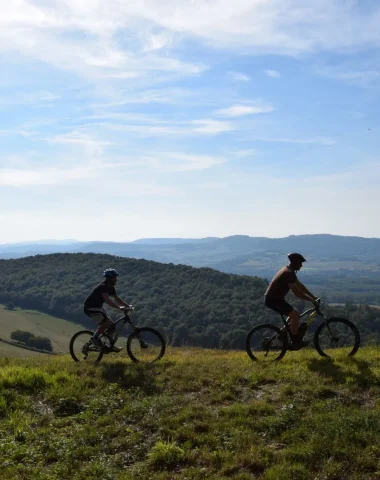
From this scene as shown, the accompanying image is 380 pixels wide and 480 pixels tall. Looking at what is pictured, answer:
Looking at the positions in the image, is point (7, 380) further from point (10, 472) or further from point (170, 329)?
point (170, 329)

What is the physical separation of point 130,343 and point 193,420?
4.59 metres

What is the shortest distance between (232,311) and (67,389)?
63.5m

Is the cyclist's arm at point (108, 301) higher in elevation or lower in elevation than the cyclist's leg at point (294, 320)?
higher

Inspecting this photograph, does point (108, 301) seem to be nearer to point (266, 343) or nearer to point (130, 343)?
point (130, 343)

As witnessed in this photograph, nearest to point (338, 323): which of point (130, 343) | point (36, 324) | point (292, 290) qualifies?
point (292, 290)

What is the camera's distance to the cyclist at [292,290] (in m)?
11.1

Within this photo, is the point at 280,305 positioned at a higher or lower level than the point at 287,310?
higher

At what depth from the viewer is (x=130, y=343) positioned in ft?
40.1

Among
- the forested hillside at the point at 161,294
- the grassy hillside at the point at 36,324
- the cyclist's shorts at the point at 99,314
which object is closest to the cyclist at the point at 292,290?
the cyclist's shorts at the point at 99,314

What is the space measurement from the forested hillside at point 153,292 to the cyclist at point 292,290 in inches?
1570

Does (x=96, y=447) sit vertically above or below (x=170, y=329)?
above

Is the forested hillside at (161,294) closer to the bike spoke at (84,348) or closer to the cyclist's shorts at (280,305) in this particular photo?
the bike spoke at (84,348)

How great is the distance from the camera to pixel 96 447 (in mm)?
7168

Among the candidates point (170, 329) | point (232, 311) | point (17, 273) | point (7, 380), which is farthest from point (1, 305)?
point (7, 380)
